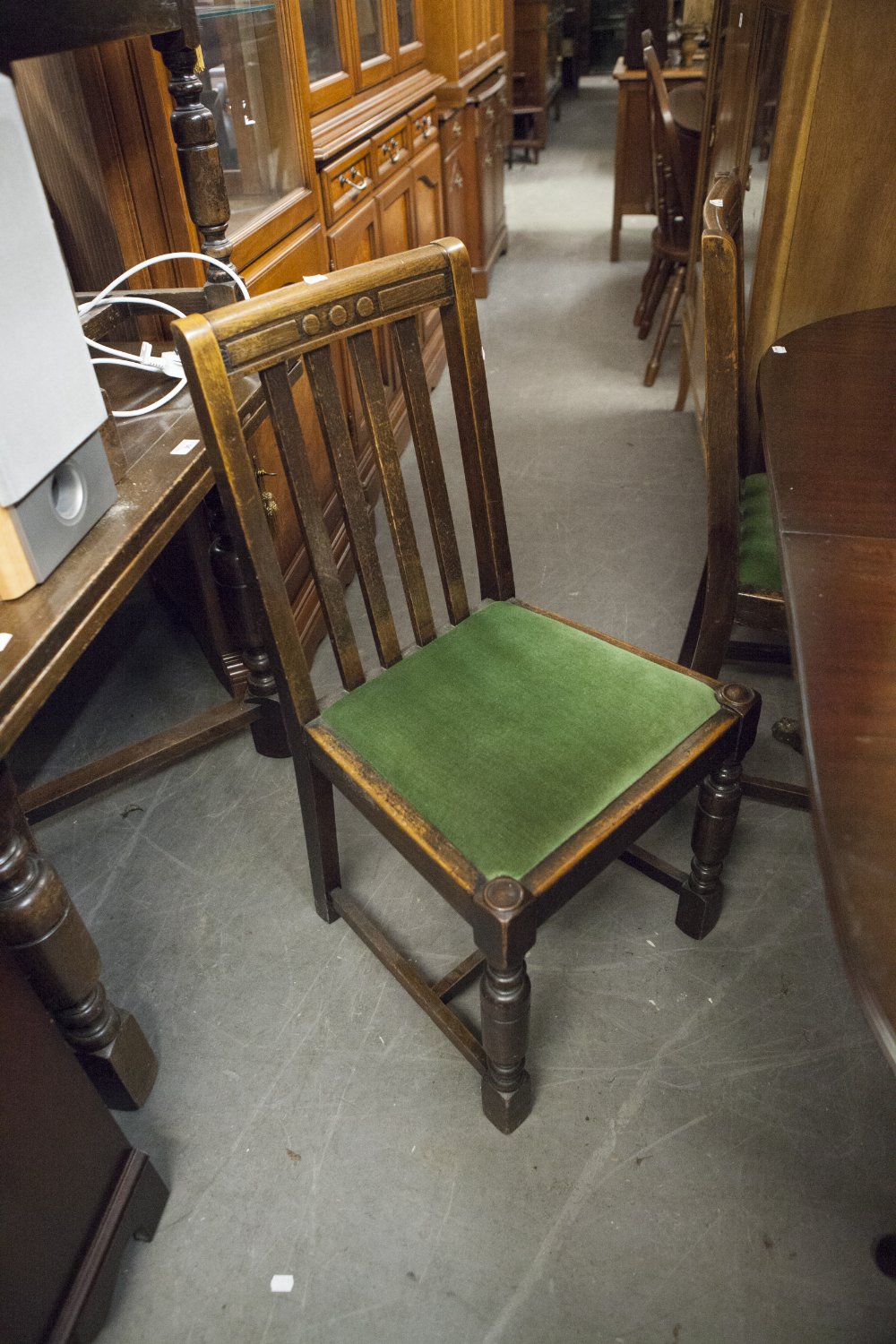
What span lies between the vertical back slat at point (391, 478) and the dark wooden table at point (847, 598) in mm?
493

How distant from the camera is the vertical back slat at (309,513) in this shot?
103 centimetres

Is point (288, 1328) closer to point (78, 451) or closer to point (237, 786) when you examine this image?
point (237, 786)

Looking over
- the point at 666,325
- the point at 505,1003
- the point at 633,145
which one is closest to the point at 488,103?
the point at 633,145

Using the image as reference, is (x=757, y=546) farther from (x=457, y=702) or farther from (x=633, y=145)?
(x=633, y=145)

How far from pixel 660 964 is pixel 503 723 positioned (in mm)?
566

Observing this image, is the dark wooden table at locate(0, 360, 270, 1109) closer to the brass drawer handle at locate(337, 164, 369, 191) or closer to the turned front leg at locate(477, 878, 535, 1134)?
the turned front leg at locate(477, 878, 535, 1134)

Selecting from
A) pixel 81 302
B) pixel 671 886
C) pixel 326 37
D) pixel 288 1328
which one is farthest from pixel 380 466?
pixel 326 37

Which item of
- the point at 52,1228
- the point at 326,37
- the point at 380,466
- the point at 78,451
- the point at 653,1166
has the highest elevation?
the point at 326,37

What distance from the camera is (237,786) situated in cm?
175

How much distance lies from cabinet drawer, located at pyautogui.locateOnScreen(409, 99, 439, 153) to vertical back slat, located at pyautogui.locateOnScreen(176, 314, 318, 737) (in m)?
2.28

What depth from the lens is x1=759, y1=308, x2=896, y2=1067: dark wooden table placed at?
1.93ft

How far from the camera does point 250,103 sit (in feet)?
5.71

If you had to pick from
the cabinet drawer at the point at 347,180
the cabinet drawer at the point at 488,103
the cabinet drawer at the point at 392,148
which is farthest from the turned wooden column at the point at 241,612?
the cabinet drawer at the point at 488,103

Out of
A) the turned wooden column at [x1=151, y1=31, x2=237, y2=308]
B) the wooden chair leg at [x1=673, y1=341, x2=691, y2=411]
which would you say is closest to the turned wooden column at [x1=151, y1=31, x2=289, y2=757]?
the turned wooden column at [x1=151, y1=31, x2=237, y2=308]
